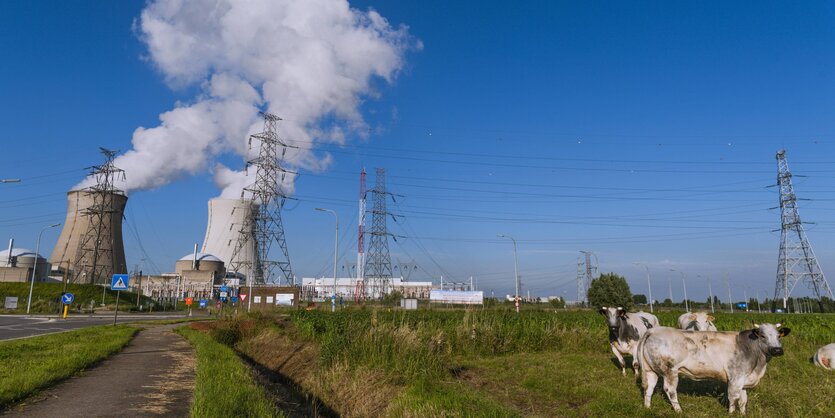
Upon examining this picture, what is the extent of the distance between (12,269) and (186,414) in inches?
3846

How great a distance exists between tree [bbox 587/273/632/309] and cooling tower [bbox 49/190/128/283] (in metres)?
87.7

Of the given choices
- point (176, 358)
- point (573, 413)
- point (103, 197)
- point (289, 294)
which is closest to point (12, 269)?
point (103, 197)

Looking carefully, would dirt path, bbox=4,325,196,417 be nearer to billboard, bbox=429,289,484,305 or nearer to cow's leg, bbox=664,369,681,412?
cow's leg, bbox=664,369,681,412

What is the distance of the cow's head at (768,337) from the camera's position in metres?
8.29

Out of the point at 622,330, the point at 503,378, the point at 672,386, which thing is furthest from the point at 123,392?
the point at 622,330

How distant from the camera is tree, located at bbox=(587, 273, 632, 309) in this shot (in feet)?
295

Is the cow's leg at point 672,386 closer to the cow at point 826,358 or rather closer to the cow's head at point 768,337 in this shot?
the cow's head at point 768,337

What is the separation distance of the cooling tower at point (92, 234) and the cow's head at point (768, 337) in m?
91.4

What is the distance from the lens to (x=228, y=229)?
94250mm

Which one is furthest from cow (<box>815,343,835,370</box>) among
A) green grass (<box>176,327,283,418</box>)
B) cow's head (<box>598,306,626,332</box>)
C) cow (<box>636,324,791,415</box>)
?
green grass (<box>176,327,283,418</box>)

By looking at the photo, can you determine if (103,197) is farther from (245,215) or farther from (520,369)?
(520,369)

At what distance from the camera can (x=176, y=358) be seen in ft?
49.4

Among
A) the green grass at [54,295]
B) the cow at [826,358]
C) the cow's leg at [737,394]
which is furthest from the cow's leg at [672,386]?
the green grass at [54,295]

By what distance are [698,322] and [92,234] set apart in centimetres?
9117
